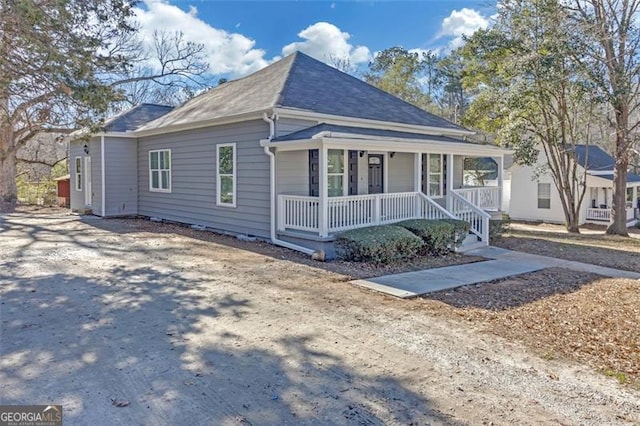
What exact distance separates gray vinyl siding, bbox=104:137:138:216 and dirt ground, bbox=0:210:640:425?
30.3ft

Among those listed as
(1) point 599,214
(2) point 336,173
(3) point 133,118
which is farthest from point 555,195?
(3) point 133,118

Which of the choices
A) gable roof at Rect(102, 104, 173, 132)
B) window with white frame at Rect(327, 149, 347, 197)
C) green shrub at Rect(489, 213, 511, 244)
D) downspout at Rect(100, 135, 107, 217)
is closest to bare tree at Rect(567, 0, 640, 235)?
green shrub at Rect(489, 213, 511, 244)

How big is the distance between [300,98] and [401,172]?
3986 millimetres

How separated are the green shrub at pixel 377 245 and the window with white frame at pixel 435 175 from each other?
4.90 meters

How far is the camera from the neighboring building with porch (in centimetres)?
1061

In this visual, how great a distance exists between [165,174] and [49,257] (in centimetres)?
681

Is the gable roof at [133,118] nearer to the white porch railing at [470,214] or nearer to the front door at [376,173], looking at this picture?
the front door at [376,173]

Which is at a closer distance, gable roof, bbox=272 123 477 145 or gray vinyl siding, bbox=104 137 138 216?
gable roof, bbox=272 123 477 145

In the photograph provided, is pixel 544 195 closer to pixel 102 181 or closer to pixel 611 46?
pixel 611 46

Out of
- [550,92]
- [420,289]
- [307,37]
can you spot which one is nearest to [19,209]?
[307,37]

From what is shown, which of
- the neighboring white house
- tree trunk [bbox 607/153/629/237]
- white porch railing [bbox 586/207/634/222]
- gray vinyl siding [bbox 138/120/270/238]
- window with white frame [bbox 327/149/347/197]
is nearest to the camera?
gray vinyl siding [bbox 138/120/270/238]

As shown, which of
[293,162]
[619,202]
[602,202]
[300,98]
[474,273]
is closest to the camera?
[474,273]

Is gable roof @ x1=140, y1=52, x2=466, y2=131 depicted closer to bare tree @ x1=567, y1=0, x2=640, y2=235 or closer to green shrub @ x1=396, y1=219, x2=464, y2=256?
green shrub @ x1=396, y1=219, x2=464, y2=256

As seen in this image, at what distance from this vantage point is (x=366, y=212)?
10.8 metres
